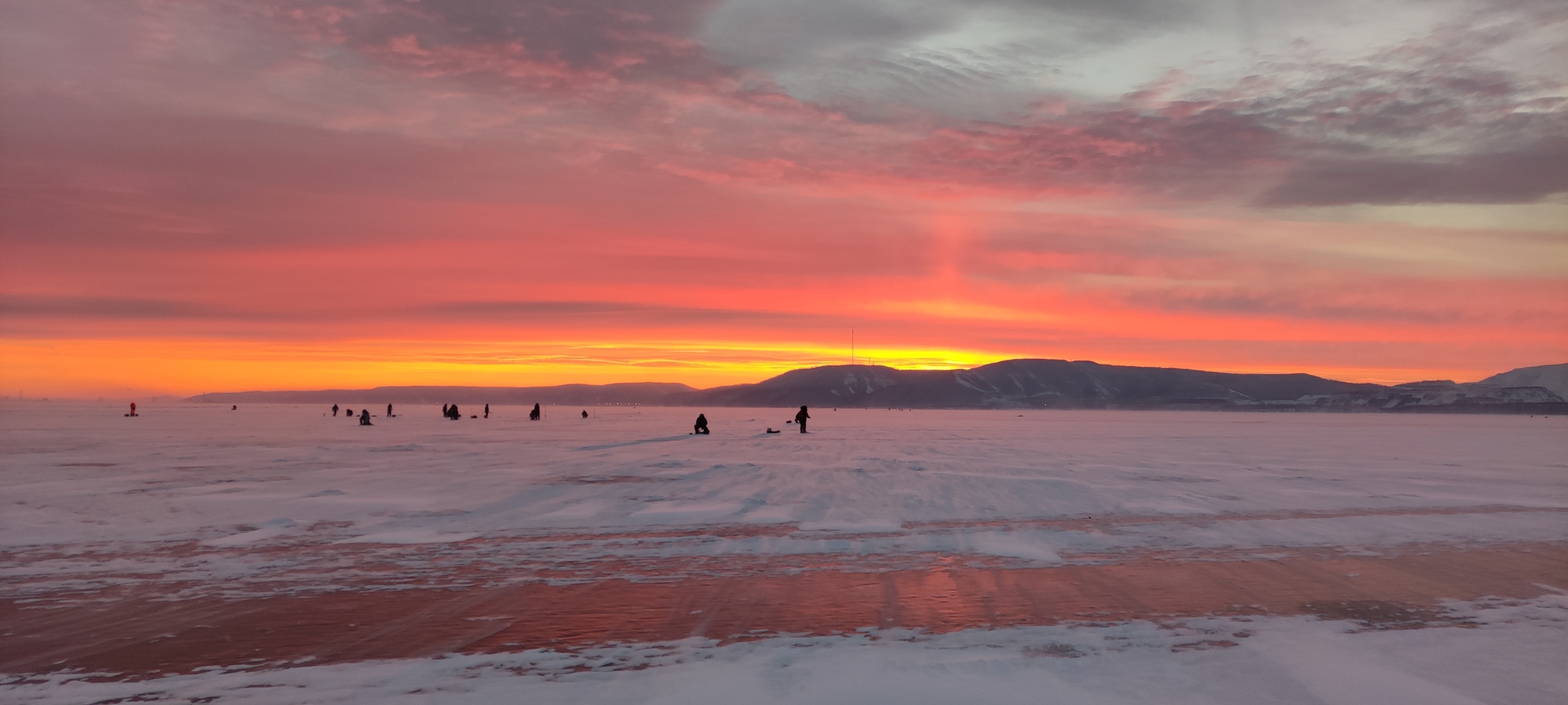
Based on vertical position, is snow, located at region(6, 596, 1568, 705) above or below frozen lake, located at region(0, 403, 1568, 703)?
below

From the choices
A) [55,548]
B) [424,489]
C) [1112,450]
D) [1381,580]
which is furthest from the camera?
[1112,450]

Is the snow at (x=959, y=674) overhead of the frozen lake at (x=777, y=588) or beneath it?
beneath

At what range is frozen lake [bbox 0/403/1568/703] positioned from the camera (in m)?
6.50

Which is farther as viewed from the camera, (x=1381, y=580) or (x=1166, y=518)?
(x=1166, y=518)

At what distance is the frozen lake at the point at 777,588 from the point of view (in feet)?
21.3

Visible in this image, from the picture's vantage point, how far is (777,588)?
31.2 feet

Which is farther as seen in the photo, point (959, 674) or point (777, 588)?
point (777, 588)

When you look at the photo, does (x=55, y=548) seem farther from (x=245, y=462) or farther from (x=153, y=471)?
(x=245, y=462)

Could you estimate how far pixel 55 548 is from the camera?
37.4 feet

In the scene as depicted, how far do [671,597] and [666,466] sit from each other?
47.3 ft

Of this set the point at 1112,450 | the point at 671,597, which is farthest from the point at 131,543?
the point at 1112,450

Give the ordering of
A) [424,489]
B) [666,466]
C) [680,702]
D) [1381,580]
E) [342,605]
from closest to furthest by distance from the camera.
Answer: [680,702]
[342,605]
[1381,580]
[424,489]
[666,466]

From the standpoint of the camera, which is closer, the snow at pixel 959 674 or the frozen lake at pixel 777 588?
the snow at pixel 959 674

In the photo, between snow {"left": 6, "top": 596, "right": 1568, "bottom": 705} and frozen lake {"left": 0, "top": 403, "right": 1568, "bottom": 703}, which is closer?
snow {"left": 6, "top": 596, "right": 1568, "bottom": 705}
